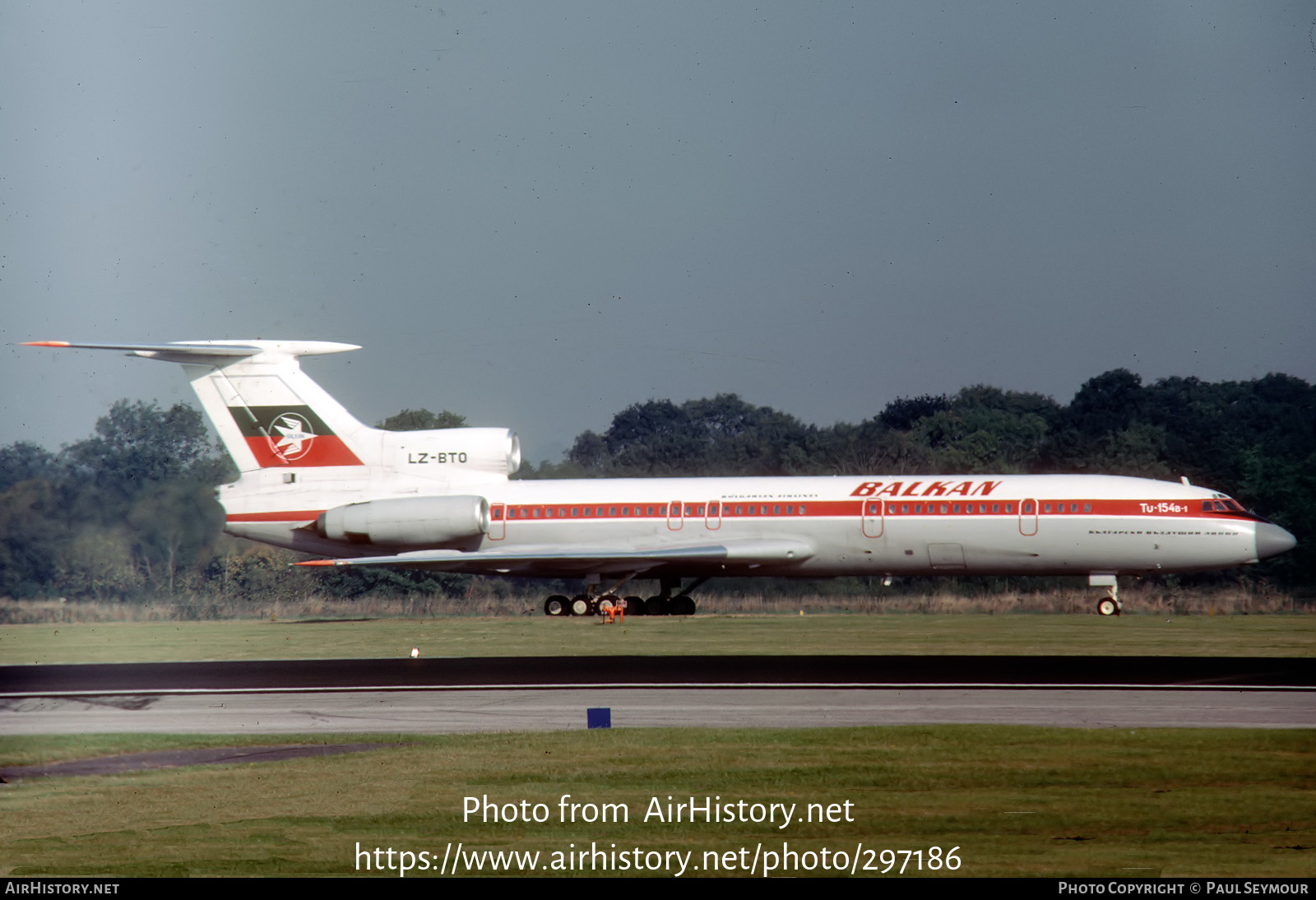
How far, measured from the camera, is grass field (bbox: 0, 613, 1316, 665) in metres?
23.9

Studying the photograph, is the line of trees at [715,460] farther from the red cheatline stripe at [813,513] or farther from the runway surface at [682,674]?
the runway surface at [682,674]

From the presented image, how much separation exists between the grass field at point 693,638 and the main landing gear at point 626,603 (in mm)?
1822

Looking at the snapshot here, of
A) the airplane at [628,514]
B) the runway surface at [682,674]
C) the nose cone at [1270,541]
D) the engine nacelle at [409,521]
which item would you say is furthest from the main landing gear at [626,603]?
the nose cone at [1270,541]

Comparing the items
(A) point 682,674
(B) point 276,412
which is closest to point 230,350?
(B) point 276,412

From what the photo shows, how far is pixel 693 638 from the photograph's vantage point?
27.2 meters

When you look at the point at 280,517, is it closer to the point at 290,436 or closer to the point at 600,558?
the point at 290,436

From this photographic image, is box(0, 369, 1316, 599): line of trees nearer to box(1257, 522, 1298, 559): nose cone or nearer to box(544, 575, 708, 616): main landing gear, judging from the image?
box(1257, 522, 1298, 559): nose cone

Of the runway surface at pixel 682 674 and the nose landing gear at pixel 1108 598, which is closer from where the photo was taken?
the runway surface at pixel 682 674

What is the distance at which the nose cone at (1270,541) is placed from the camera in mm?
33969

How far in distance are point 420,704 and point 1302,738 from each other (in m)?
9.78

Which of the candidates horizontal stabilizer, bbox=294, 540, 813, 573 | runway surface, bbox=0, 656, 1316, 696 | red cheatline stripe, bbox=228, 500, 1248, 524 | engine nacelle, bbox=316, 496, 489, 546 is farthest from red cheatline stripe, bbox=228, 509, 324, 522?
runway surface, bbox=0, 656, 1316, 696
